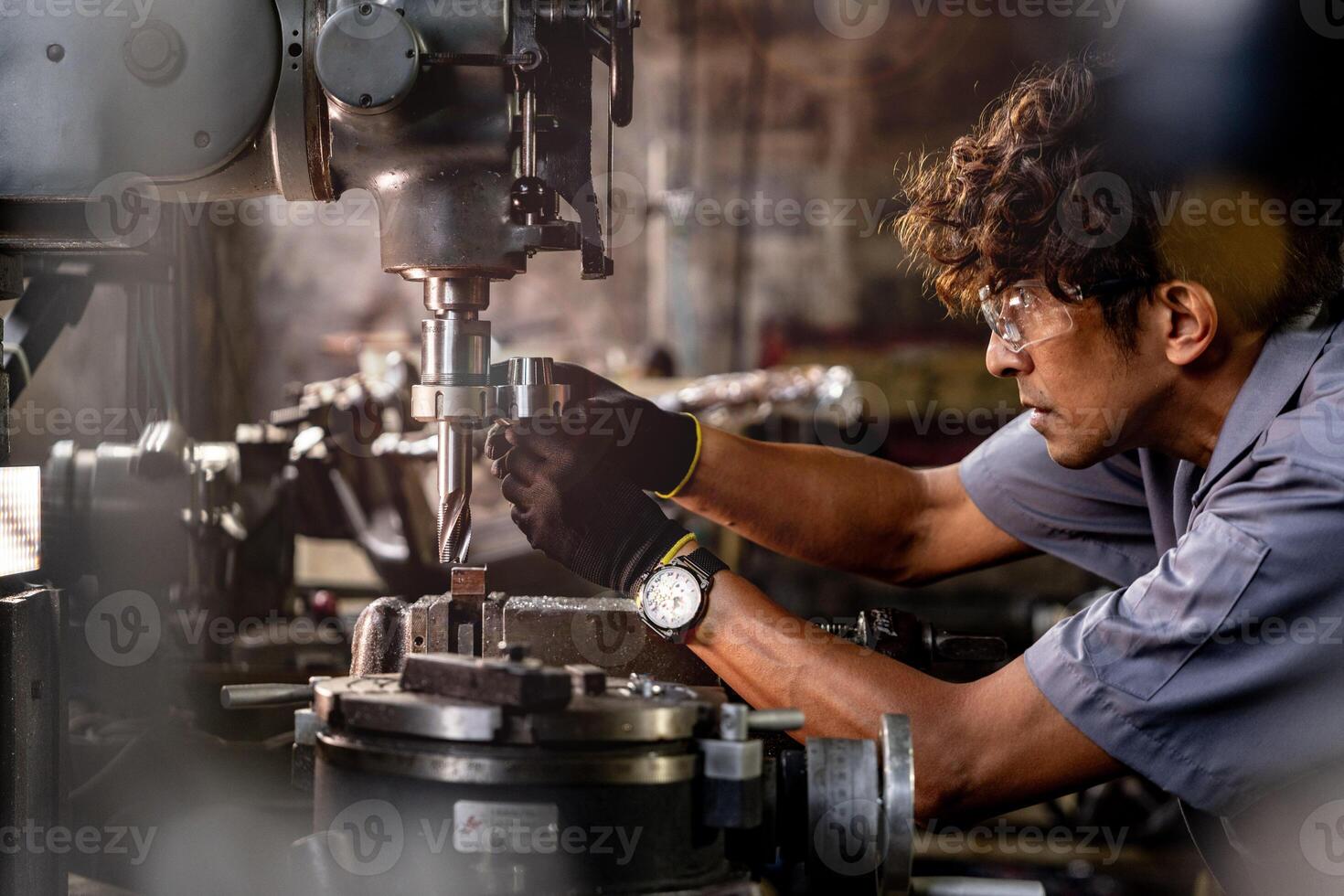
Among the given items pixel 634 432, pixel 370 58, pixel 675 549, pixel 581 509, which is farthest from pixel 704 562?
pixel 370 58

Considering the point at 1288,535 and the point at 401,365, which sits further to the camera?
the point at 401,365

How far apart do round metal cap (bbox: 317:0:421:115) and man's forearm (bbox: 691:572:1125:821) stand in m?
0.61

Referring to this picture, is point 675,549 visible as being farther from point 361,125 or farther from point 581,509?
point 361,125

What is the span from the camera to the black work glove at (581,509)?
1242 mm

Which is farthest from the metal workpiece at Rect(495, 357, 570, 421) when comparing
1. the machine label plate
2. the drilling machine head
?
the machine label plate

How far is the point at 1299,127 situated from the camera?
1249 millimetres

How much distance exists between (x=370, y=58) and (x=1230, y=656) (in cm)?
102

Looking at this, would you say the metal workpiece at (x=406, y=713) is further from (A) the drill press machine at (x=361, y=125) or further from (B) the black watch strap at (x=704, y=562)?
(B) the black watch strap at (x=704, y=562)

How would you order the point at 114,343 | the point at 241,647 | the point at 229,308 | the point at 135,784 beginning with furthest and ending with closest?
the point at 229,308
the point at 114,343
the point at 241,647
the point at 135,784

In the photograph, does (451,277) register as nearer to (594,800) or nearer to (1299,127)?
(594,800)

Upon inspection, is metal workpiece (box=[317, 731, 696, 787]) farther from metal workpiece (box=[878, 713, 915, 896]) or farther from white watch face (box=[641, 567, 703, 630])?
white watch face (box=[641, 567, 703, 630])

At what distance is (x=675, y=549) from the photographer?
48.6 inches

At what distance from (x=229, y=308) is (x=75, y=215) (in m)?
5.16

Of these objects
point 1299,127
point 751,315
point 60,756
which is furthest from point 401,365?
point 751,315
